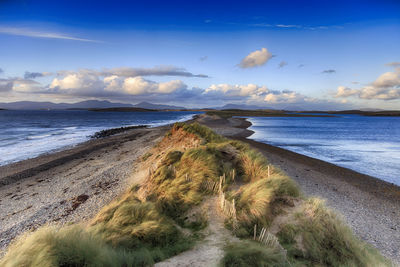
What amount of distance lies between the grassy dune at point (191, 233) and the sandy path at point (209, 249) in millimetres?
135

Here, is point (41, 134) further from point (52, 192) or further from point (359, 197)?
point (359, 197)

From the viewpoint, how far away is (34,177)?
38.2ft

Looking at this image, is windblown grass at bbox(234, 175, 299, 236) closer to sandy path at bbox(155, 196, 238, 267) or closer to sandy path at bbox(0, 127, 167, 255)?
sandy path at bbox(155, 196, 238, 267)

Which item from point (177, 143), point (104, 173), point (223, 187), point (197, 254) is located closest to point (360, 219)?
point (223, 187)

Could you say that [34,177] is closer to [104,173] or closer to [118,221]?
[104,173]

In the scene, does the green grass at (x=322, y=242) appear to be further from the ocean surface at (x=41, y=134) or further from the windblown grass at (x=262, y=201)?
the ocean surface at (x=41, y=134)

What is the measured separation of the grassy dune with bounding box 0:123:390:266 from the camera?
318 centimetres

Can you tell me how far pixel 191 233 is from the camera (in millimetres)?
4512

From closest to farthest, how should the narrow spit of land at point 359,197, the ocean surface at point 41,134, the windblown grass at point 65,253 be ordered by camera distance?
the windblown grass at point 65,253, the narrow spit of land at point 359,197, the ocean surface at point 41,134

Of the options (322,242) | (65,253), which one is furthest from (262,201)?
(65,253)

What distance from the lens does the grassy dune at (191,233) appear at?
3175mm

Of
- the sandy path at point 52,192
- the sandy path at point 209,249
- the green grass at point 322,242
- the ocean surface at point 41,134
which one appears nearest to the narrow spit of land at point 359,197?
the green grass at point 322,242

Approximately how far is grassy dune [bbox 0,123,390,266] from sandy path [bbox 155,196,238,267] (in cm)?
14

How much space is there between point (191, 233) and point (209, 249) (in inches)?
28.6
